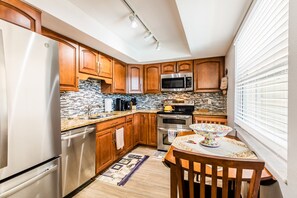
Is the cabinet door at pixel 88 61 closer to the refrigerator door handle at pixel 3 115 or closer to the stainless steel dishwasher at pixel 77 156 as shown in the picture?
the stainless steel dishwasher at pixel 77 156

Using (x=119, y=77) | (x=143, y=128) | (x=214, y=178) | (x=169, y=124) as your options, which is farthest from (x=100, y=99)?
(x=214, y=178)

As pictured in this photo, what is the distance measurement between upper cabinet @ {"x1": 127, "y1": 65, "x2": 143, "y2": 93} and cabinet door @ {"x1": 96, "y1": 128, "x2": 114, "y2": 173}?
1.51 m


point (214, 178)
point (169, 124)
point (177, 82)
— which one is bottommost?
point (169, 124)

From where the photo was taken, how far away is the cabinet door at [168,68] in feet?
11.8

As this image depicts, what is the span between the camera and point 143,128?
3.58 meters

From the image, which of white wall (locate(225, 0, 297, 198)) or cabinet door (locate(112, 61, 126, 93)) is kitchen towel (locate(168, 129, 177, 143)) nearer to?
cabinet door (locate(112, 61, 126, 93))

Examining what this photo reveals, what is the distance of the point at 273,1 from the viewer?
1036 millimetres

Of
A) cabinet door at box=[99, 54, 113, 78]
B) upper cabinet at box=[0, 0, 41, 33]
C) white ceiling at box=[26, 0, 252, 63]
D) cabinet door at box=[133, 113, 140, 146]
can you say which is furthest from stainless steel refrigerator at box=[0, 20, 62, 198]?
cabinet door at box=[133, 113, 140, 146]

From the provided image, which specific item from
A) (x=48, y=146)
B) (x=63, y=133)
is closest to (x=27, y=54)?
(x=48, y=146)

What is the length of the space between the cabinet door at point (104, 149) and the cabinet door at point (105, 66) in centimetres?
110

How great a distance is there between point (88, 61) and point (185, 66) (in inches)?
85.8

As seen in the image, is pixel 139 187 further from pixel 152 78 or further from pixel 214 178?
pixel 152 78

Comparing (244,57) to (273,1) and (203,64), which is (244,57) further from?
(203,64)

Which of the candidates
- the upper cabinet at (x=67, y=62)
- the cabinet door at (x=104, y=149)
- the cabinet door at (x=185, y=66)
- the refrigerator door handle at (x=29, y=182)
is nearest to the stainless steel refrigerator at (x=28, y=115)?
the refrigerator door handle at (x=29, y=182)
